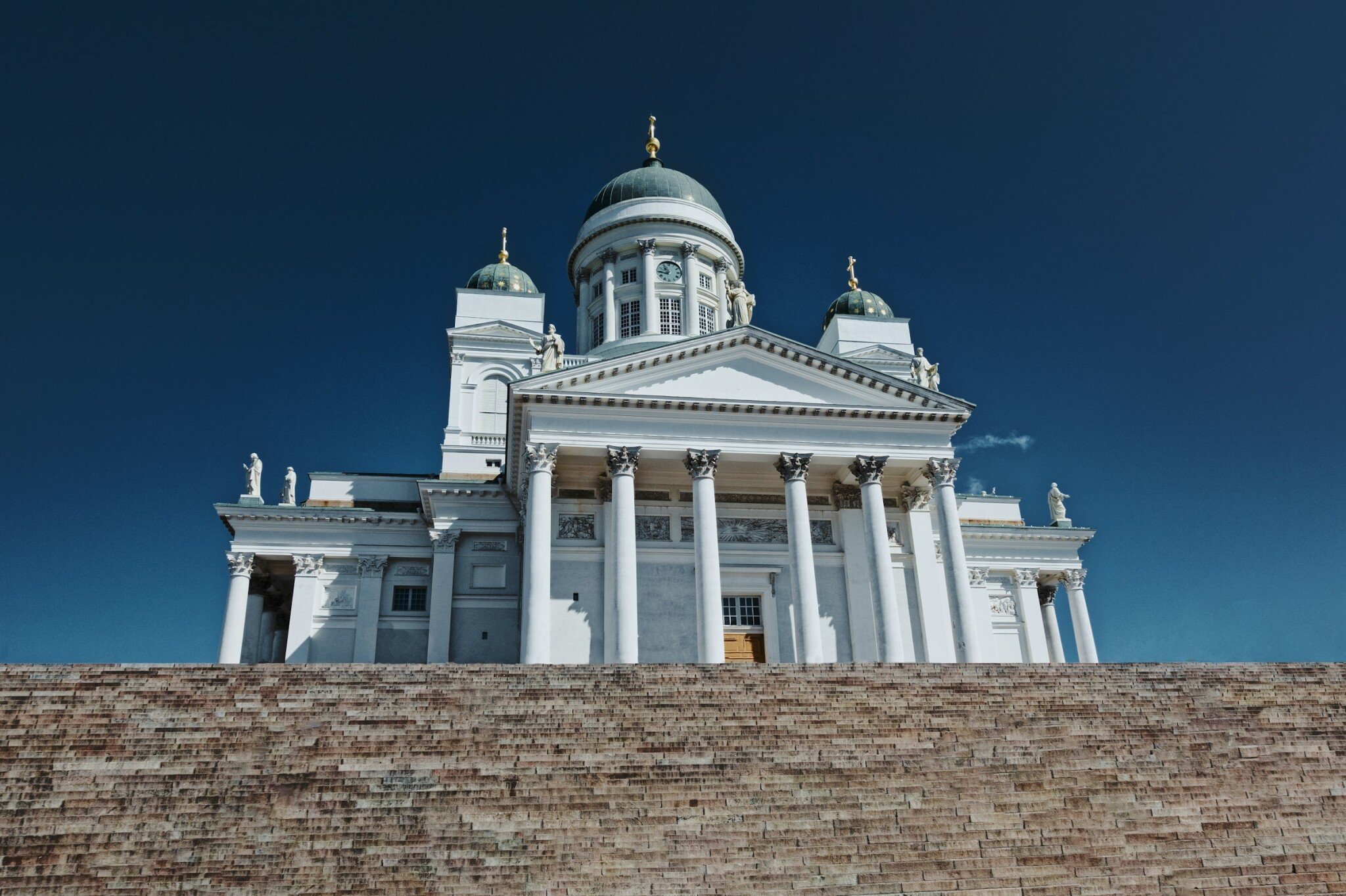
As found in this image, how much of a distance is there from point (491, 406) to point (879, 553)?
55.1 feet

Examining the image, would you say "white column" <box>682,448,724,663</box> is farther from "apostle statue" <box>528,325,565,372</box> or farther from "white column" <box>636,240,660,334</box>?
"white column" <box>636,240,660,334</box>

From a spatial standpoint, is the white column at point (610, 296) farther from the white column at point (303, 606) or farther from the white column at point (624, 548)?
the white column at point (303, 606)

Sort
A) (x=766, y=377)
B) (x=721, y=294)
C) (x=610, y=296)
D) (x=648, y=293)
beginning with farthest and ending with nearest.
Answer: (x=721, y=294) → (x=610, y=296) → (x=648, y=293) → (x=766, y=377)

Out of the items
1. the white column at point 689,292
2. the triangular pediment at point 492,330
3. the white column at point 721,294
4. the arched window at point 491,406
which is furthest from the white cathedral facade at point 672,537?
the triangular pediment at point 492,330

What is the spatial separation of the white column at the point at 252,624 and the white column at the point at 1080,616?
1053 inches

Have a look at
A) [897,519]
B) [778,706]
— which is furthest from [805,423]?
[778,706]

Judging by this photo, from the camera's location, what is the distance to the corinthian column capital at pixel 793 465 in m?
24.4

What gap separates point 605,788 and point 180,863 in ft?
13.8

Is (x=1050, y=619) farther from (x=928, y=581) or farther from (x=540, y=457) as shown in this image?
(x=540, y=457)

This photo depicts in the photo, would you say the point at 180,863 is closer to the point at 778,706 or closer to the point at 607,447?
the point at 778,706

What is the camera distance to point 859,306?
39.2m

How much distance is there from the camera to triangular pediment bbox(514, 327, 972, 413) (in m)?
24.6

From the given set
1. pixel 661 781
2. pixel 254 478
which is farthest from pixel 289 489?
pixel 661 781

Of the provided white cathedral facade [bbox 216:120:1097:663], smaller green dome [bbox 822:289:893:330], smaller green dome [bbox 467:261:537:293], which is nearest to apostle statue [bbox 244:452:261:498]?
white cathedral facade [bbox 216:120:1097:663]
